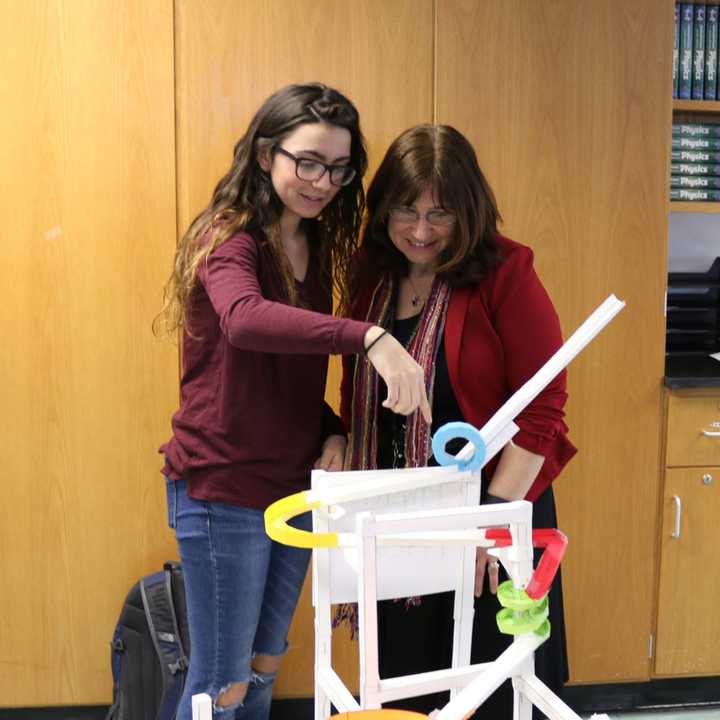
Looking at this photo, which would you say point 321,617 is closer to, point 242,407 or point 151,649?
point 242,407

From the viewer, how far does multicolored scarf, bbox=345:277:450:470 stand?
144 centimetres

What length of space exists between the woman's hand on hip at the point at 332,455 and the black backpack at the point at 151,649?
2.40 feet

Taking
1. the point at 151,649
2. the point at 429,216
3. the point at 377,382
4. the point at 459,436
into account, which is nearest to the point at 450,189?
the point at 429,216

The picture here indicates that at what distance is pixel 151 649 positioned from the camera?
2.02 meters

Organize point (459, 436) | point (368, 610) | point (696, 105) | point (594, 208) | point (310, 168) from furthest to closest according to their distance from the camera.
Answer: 1. point (696, 105)
2. point (594, 208)
3. point (310, 168)
4. point (459, 436)
5. point (368, 610)

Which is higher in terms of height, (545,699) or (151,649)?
(545,699)

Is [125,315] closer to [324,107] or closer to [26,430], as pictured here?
[26,430]

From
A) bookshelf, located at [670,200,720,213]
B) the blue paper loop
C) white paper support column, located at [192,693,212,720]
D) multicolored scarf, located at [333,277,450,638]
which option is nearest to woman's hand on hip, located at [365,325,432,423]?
the blue paper loop

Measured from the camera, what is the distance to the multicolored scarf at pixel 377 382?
4.74 ft

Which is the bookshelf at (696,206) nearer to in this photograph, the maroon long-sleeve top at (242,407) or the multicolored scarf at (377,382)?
the multicolored scarf at (377,382)

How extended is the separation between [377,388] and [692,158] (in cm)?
133

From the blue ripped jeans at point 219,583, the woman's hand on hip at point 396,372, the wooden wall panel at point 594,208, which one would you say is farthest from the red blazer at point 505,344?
the wooden wall panel at point 594,208

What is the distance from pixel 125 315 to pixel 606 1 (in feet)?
4.70

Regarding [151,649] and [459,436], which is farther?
[151,649]
